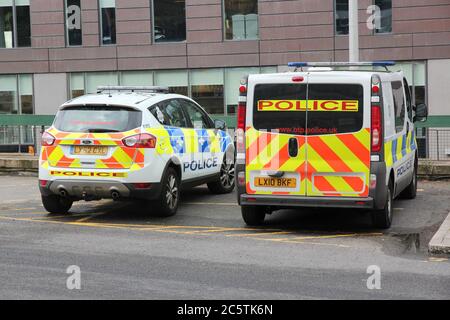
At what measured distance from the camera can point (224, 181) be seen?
44.5 ft

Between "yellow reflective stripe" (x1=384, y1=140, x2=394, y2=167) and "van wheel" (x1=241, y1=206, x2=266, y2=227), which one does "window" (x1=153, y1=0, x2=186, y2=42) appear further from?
"yellow reflective stripe" (x1=384, y1=140, x2=394, y2=167)

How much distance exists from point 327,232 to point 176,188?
2.39m

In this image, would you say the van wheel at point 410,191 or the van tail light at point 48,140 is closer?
the van tail light at point 48,140

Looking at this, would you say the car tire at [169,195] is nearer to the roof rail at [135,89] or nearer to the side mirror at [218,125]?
the roof rail at [135,89]

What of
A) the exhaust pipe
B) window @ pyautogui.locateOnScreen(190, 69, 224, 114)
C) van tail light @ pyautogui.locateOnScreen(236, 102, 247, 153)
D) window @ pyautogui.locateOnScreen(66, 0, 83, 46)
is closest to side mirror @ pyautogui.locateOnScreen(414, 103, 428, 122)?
van tail light @ pyautogui.locateOnScreen(236, 102, 247, 153)

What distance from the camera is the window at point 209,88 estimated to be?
30.2m

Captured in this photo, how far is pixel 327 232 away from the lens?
10.2 m

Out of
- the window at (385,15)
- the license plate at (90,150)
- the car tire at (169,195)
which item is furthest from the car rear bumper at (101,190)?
the window at (385,15)

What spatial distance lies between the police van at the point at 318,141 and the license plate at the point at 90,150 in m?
1.79

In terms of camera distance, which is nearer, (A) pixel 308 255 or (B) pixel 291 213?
(A) pixel 308 255

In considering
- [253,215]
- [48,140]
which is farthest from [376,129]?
[48,140]

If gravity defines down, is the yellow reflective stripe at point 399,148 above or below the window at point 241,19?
below

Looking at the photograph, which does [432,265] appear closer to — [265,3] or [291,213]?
[291,213]
